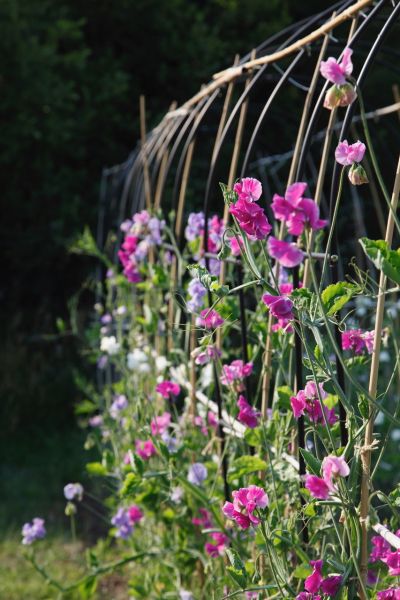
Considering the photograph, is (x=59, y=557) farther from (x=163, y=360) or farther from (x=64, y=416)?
(x=64, y=416)

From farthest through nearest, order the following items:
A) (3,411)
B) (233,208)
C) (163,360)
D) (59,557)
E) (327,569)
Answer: (3,411)
(59,557)
(163,360)
(327,569)
(233,208)

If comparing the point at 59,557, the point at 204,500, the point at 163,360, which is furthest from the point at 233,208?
the point at 59,557

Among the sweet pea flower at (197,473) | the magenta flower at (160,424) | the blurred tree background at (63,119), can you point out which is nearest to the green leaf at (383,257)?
the sweet pea flower at (197,473)

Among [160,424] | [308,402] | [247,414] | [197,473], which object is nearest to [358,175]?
[308,402]

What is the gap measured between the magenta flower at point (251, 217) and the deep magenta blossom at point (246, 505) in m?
0.41

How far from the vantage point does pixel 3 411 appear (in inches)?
184

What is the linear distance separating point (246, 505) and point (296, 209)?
516mm

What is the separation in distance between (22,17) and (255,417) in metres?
4.28

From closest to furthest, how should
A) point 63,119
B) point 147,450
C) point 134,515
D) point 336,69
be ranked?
point 336,69 < point 147,450 < point 134,515 < point 63,119

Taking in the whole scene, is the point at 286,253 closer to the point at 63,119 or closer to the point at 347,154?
the point at 347,154

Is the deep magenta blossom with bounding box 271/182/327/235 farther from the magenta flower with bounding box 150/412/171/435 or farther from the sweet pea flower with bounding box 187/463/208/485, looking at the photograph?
the magenta flower with bounding box 150/412/171/435

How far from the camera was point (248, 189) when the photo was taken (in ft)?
3.78

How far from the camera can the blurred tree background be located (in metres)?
5.00

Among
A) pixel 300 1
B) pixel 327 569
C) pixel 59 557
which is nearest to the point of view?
pixel 327 569
